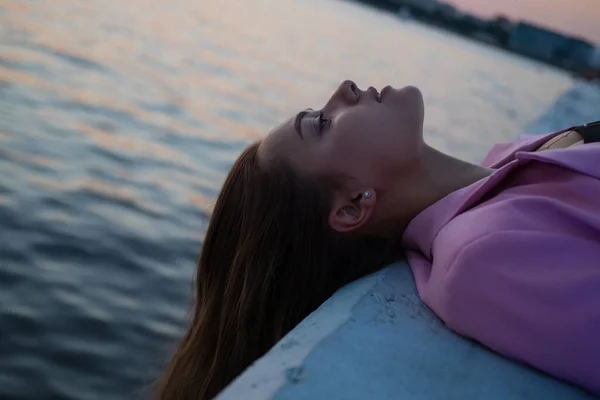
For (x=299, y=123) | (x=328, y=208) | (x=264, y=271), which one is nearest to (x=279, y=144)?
(x=299, y=123)

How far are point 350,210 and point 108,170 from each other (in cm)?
466

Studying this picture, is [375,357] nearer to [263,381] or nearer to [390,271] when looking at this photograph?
[263,381]

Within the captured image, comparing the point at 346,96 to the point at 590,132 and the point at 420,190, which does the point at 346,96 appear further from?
the point at 590,132

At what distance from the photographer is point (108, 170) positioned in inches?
263

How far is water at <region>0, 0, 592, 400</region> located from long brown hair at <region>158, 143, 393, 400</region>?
157cm

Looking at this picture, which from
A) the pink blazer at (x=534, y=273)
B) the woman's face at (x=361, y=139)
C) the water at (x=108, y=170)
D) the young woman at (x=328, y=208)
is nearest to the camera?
the pink blazer at (x=534, y=273)

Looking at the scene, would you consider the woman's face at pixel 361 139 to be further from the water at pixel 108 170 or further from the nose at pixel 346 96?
the water at pixel 108 170

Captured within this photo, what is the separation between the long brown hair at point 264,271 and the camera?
245 cm

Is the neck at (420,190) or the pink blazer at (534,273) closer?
the pink blazer at (534,273)

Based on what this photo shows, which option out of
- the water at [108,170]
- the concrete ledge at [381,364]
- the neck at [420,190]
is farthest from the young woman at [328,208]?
the water at [108,170]

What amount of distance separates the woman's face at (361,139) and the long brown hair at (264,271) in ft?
0.27

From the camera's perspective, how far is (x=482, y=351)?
1754 millimetres

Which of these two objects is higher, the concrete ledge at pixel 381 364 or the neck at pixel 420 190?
the neck at pixel 420 190

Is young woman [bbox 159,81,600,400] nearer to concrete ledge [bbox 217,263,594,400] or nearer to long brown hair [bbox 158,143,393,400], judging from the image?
long brown hair [bbox 158,143,393,400]
